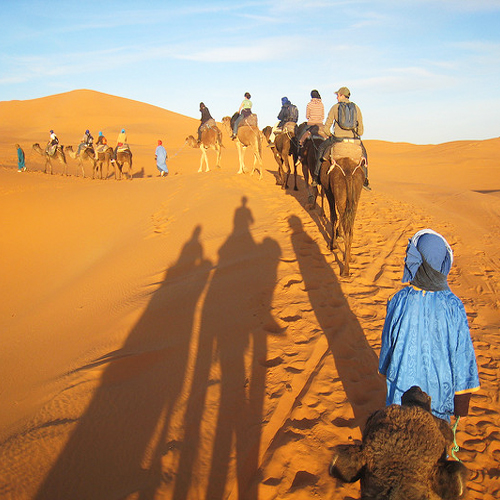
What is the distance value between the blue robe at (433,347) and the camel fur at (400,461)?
0.95 metres

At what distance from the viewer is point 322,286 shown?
661cm

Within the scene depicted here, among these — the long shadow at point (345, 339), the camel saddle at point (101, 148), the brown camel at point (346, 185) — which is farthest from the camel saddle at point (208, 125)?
the long shadow at point (345, 339)

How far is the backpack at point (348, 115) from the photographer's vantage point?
754 centimetres

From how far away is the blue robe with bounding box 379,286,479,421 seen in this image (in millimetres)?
2420

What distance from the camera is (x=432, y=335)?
8.11 ft

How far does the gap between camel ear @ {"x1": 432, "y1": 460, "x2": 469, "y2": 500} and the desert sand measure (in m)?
1.72

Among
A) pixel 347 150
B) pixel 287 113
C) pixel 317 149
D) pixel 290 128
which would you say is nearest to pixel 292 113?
pixel 287 113

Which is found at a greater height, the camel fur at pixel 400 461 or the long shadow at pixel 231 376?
the camel fur at pixel 400 461

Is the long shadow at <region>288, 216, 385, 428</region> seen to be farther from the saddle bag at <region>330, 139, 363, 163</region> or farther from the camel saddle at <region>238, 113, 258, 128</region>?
the camel saddle at <region>238, 113, 258, 128</region>

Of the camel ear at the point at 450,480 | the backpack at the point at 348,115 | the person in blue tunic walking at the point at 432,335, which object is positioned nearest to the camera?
the camel ear at the point at 450,480

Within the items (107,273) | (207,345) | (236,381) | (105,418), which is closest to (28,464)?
(105,418)

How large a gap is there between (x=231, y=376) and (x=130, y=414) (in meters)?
1.05

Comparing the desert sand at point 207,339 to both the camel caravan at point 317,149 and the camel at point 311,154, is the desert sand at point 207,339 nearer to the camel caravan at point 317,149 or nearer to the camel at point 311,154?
the camel at point 311,154

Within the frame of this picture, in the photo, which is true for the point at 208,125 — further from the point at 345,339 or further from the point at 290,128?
the point at 345,339
